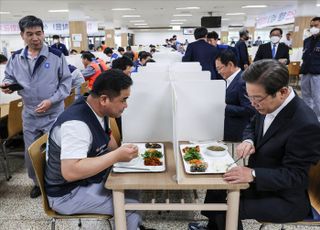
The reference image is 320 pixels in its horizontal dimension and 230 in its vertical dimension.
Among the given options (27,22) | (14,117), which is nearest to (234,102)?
(27,22)

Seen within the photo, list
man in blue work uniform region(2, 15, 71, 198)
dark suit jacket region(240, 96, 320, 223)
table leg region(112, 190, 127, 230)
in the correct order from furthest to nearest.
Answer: man in blue work uniform region(2, 15, 71, 198), table leg region(112, 190, 127, 230), dark suit jacket region(240, 96, 320, 223)

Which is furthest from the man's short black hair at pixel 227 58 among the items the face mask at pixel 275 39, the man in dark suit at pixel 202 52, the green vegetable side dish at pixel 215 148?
the face mask at pixel 275 39

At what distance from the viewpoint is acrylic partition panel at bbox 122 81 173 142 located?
1.84 metres

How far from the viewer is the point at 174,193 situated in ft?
7.73

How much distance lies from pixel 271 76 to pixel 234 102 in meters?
1.07

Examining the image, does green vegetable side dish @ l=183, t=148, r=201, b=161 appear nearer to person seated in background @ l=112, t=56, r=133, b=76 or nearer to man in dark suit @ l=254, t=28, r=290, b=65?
person seated in background @ l=112, t=56, r=133, b=76

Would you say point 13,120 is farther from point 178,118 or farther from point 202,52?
point 202,52

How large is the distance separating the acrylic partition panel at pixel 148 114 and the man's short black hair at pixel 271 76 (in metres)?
0.71

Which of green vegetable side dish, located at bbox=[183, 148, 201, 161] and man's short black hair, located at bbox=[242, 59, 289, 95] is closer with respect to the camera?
man's short black hair, located at bbox=[242, 59, 289, 95]

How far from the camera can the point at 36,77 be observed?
6.91ft

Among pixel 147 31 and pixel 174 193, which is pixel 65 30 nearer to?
pixel 147 31

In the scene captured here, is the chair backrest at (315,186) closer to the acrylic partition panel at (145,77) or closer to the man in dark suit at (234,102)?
the man in dark suit at (234,102)

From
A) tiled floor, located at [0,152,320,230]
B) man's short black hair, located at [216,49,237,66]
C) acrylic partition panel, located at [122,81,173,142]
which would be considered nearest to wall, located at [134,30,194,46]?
man's short black hair, located at [216,49,237,66]

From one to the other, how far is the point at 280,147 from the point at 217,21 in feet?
37.6
